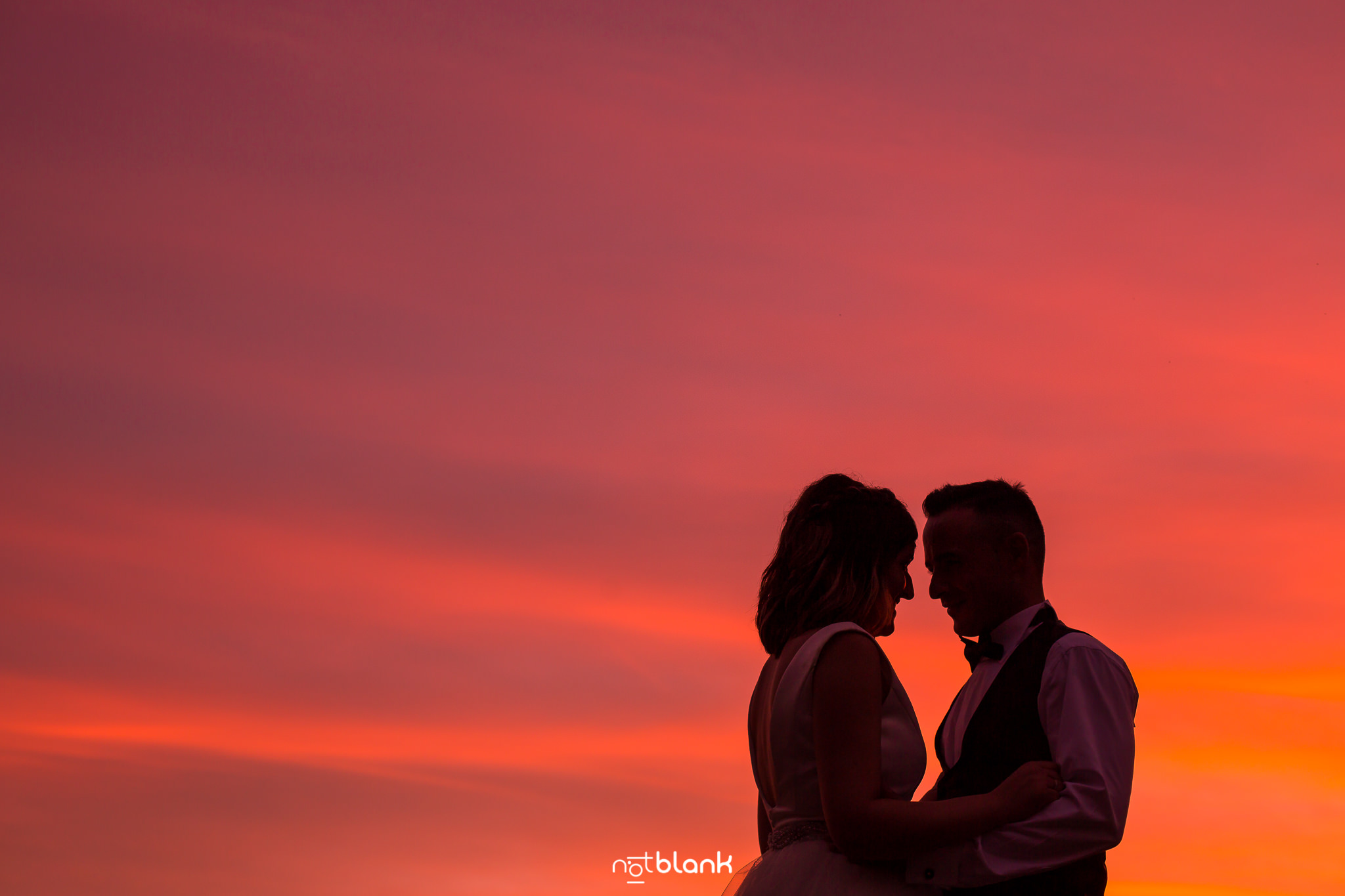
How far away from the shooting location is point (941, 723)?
4934mm

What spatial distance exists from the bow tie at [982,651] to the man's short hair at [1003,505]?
15.6 inches

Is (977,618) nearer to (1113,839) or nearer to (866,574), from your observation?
(866,574)


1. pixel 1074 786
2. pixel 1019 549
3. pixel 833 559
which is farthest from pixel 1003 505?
pixel 1074 786

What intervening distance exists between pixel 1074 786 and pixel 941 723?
0.82m

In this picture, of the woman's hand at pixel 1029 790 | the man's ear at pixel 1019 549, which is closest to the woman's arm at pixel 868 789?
the woman's hand at pixel 1029 790

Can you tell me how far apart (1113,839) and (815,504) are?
1515 millimetres

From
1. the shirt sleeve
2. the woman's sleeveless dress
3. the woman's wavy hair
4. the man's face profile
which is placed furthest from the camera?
the man's face profile

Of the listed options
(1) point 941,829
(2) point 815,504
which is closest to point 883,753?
(1) point 941,829

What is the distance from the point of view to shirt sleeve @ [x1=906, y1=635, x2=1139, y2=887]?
4117 mm

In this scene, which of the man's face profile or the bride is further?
the man's face profile

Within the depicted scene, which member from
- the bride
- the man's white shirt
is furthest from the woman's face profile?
the man's white shirt

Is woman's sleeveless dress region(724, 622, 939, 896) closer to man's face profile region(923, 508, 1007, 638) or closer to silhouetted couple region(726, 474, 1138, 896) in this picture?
silhouetted couple region(726, 474, 1138, 896)

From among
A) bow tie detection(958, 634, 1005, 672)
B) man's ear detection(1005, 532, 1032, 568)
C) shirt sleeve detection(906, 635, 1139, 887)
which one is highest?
man's ear detection(1005, 532, 1032, 568)

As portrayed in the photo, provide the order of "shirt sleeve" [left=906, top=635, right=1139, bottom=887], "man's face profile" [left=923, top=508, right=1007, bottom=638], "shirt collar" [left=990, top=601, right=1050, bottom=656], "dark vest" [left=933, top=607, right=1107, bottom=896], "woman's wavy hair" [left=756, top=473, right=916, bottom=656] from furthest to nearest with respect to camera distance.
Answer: "man's face profile" [left=923, top=508, right=1007, bottom=638]
"shirt collar" [left=990, top=601, right=1050, bottom=656]
"woman's wavy hair" [left=756, top=473, right=916, bottom=656]
"dark vest" [left=933, top=607, right=1107, bottom=896]
"shirt sleeve" [left=906, top=635, right=1139, bottom=887]
